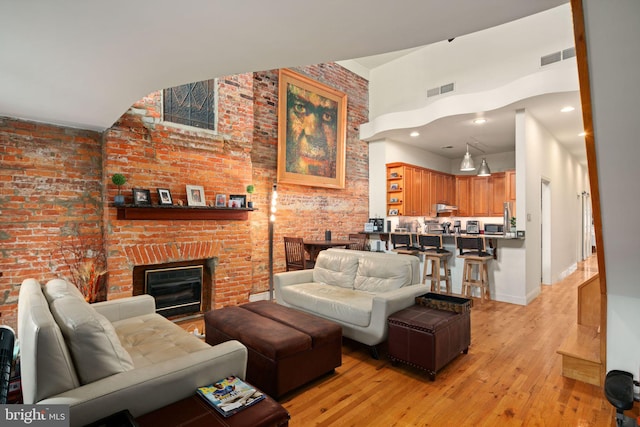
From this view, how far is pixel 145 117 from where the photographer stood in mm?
4000

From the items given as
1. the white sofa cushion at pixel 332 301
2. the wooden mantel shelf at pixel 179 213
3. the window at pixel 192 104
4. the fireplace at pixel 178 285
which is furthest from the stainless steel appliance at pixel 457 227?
the window at pixel 192 104

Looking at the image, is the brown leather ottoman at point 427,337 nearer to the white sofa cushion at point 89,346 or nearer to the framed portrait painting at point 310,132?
the white sofa cushion at point 89,346

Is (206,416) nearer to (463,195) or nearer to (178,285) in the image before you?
(178,285)

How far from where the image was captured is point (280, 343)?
2.32 metres

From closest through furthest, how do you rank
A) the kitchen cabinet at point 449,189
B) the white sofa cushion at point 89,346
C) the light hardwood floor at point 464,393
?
the white sofa cushion at point 89,346 → the light hardwood floor at point 464,393 → the kitchen cabinet at point 449,189

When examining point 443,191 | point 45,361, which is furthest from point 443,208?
point 45,361

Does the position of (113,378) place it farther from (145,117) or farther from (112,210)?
(145,117)

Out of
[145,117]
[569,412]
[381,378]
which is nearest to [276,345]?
[381,378]

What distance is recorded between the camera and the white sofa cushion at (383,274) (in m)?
3.42

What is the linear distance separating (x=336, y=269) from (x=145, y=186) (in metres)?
2.62

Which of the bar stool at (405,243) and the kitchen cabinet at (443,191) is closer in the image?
the bar stool at (405,243)

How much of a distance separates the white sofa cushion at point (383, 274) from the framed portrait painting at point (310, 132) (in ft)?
8.62

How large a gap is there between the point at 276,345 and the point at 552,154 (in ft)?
21.3

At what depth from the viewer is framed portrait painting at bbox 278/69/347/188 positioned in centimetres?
576
